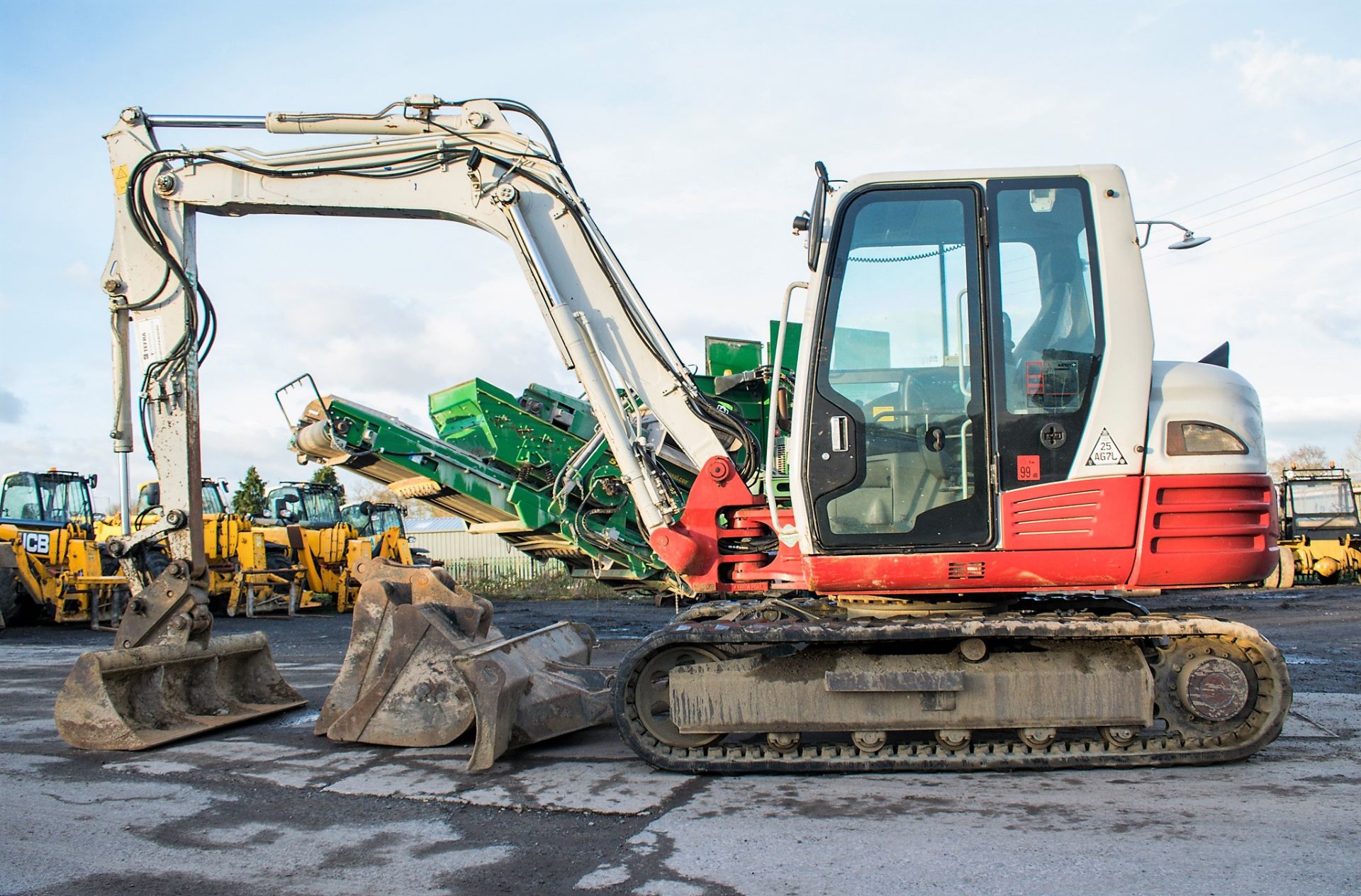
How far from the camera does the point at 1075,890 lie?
3.12m

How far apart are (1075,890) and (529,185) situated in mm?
4525

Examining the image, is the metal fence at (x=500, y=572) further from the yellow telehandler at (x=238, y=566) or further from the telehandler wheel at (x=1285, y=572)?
the telehandler wheel at (x=1285, y=572)

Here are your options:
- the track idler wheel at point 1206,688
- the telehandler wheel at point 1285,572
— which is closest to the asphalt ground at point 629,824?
the track idler wheel at point 1206,688

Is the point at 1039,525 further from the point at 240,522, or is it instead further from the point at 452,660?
the point at 240,522

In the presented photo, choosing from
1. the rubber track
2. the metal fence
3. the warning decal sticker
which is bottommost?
the metal fence

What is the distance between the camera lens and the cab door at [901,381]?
15.2 feet

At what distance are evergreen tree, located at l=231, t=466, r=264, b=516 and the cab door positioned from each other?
31.2 meters

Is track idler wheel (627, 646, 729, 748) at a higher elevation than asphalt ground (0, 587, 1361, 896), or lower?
higher

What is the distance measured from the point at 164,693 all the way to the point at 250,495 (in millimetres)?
33065

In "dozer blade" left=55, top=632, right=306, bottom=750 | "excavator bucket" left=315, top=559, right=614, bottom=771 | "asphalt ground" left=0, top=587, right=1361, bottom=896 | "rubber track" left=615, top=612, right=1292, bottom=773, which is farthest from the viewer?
"dozer blade" left=55, top=632, right=306, bottom=750

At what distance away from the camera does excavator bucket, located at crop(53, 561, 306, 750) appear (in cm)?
524

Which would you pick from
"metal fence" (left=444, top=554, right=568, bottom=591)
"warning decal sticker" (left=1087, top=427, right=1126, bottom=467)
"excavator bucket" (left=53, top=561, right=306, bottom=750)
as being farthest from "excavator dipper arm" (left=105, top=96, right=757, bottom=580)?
"metal fence" (left=444, top=554, right=568, bottom=591)

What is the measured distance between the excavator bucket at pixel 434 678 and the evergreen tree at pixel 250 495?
2929 cm

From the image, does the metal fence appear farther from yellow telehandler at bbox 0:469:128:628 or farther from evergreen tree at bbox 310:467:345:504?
yellow telehandler at bbox 0:469:128:628
